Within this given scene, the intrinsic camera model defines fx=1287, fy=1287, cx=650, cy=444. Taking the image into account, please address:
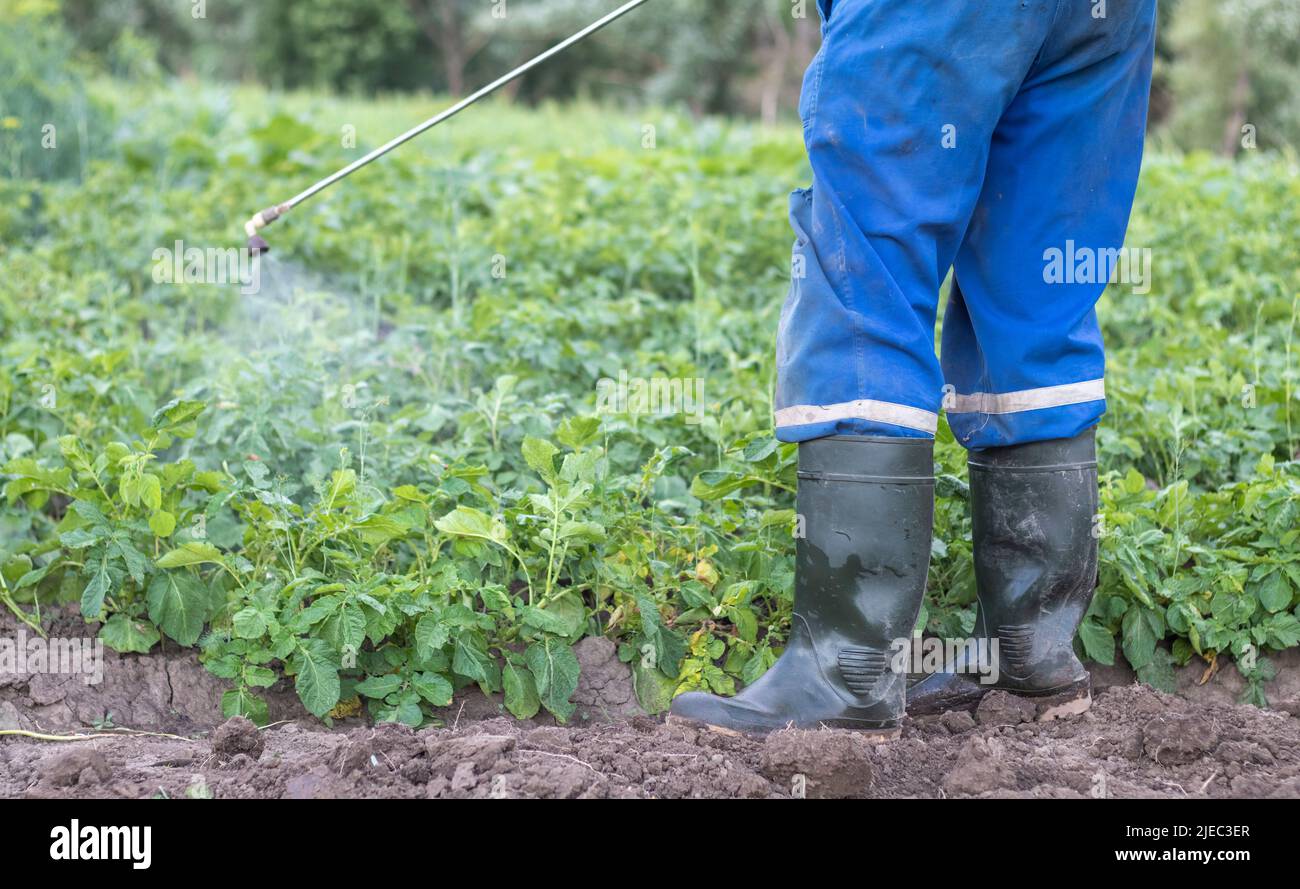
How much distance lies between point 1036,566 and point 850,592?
0.48m

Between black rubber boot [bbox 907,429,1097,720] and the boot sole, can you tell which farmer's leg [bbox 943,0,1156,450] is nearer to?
black rubber boot [bbox 907,429,1097,720]

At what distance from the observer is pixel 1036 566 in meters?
2.50

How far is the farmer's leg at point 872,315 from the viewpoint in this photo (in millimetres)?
2150

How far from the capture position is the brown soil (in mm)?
2053

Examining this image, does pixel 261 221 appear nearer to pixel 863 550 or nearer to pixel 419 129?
pixel 419 129

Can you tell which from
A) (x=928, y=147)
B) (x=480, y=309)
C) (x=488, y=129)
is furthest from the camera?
(x=488, y=129)

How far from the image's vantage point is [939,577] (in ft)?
9.51

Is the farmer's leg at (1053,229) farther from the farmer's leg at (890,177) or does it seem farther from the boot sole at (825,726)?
the boot sole at (825,726)

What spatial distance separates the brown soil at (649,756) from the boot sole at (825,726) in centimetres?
1

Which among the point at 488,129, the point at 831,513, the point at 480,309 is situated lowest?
the point at 831,513

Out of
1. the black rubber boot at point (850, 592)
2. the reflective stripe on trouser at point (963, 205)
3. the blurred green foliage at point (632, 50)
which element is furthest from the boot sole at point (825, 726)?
the blurred green foliage at point (632, 50)
